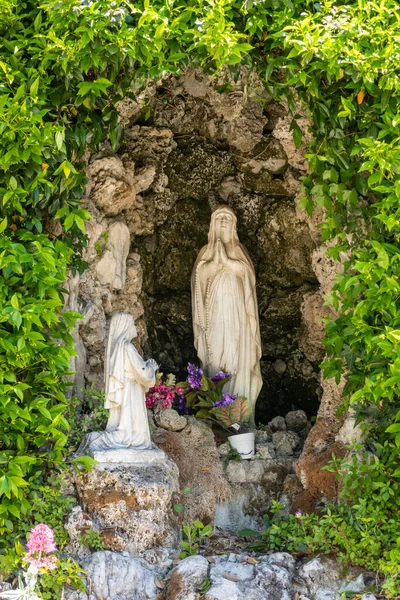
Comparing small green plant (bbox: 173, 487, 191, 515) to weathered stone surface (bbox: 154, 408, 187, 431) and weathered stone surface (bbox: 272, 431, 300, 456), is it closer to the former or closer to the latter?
weathered stone surface (bbox: 154, 408, 187, 431)

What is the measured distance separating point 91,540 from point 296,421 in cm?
239

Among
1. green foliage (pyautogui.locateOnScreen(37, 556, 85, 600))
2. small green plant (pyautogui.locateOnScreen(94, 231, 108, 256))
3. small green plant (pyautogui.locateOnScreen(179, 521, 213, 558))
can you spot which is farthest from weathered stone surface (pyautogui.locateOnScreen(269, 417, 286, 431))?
green foliage (pyautogui.locateOnScreen(37, 556, 85, 600))

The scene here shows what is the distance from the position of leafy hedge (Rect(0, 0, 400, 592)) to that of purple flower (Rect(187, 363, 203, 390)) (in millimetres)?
1461

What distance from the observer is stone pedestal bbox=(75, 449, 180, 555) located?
7344 mm

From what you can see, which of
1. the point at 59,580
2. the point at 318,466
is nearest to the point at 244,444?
the point at 318,466

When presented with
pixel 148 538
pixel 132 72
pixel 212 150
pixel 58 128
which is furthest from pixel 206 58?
pixel 148 538

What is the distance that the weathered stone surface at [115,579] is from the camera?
6.96 m

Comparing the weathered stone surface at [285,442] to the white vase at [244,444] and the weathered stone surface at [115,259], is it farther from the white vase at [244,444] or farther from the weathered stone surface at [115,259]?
the weathered stone surface at [115,259]

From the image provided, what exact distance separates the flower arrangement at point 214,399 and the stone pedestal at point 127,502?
3.59 ft

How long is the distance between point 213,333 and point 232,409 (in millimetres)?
744

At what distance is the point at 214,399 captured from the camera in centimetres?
862

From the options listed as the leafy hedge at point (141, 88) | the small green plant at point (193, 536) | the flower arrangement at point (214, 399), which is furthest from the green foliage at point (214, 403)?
the leafy hedge at point (141, 88)

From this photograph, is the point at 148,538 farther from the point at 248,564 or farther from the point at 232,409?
the point at 232,409

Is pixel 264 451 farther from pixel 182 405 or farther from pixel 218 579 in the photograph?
pixel 218 579
